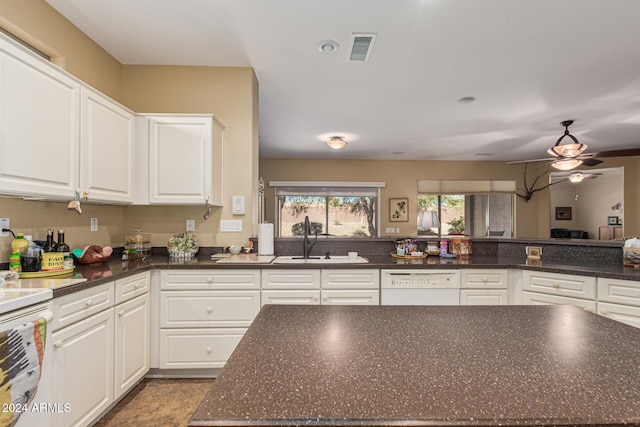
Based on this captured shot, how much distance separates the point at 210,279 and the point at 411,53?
7.90 ft

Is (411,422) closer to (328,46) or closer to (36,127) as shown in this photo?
(36,127)

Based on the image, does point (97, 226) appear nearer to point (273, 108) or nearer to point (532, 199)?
point (273, 108)

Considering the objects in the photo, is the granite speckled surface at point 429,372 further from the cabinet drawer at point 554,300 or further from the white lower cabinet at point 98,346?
the cabinet drawer at point 554,300

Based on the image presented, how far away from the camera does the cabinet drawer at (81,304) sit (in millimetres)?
1549

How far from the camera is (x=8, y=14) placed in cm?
188

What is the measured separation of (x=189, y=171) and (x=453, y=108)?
3.10 m

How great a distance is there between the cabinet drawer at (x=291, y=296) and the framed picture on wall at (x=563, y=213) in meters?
6.88

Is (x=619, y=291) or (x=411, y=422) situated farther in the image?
(x=619, y=291)

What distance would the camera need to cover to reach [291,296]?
2463 millimetres

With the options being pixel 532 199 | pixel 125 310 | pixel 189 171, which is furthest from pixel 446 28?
pixel 532 199

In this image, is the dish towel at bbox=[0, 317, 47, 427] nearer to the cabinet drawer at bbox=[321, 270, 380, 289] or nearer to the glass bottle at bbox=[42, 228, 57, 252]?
the glass bottle at bbox=[42, 228, 57, 252]

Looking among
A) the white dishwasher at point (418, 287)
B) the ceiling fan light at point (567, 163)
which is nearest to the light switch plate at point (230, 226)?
the white dishwasher at point (418, 287)

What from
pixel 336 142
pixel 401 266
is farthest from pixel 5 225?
pixel 336 142

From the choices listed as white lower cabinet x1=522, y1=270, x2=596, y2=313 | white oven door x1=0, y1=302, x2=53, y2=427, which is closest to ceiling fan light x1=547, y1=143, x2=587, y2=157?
white lower cabinet x1=522, y1=270, x2=596, y2=313
